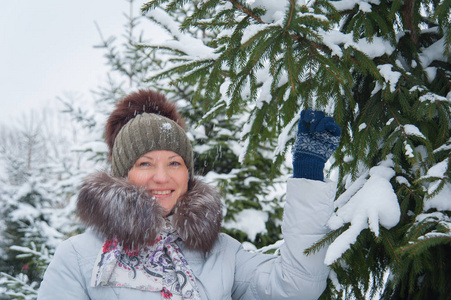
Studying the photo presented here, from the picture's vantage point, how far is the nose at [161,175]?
2.03m

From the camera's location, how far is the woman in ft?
5.34

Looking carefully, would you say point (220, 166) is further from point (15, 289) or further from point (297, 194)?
point (297, 194)

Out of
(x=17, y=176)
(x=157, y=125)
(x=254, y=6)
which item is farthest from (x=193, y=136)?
(x=17, y=176)

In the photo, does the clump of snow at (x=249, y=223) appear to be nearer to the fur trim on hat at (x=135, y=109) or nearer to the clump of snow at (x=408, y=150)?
the fur trim on hat at (x=135, y=109)

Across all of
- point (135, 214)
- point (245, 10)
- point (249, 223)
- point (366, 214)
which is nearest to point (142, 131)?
point (135, 214)

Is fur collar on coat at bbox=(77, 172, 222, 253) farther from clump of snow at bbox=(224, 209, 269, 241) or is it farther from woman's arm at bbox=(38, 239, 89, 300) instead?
clump of snow at bbox=(224, 209, 269, 241)

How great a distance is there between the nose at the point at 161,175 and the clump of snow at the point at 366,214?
877mm

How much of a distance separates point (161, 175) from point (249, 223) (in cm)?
290

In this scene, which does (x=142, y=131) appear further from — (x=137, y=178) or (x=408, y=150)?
(x=408, y=150)

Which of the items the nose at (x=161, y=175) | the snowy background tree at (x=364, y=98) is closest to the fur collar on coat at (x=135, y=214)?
the nose at (x=161, y=175)

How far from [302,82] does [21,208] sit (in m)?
6.34

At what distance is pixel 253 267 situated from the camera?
6.42ft

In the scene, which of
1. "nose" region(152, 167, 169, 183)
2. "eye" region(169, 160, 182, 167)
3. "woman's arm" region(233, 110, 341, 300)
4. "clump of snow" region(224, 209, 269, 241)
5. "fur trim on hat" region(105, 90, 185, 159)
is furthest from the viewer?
"clump of snow" region(224, 209, 269, 241)

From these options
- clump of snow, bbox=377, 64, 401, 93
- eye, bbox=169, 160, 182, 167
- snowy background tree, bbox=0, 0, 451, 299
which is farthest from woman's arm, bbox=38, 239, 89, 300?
clump of snow, bbox=377, 64, 401, 93
